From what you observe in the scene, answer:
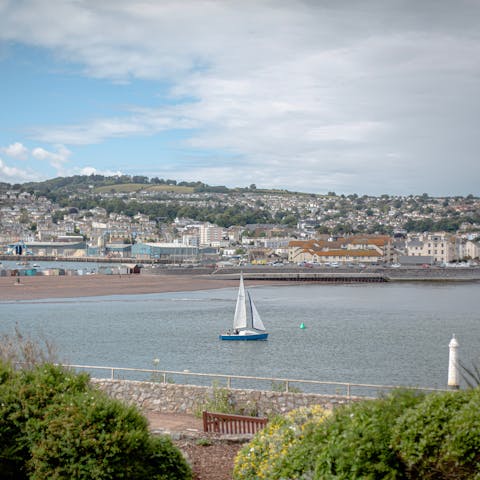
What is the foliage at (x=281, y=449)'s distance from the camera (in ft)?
22.3

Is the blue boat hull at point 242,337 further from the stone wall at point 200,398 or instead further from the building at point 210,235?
the building at point 210,235

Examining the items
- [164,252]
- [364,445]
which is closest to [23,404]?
[364,445]

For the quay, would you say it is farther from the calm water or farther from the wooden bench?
the wooden bench

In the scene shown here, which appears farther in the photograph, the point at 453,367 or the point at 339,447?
the point at 453,367

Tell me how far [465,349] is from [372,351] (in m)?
3.81

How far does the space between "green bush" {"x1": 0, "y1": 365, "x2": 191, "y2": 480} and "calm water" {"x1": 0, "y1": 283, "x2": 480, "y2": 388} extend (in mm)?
9236

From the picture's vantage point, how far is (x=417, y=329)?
129 ft

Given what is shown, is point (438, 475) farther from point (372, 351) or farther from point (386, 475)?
point (372, 351)

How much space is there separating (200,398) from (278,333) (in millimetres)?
24370

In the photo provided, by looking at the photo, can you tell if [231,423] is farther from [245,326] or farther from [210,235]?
[210,235]

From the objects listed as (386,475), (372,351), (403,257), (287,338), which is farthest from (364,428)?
(403,257)

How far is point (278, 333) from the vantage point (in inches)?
1521

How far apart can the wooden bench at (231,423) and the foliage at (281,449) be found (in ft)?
12.5

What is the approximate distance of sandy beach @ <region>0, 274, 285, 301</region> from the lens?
65625 mm
